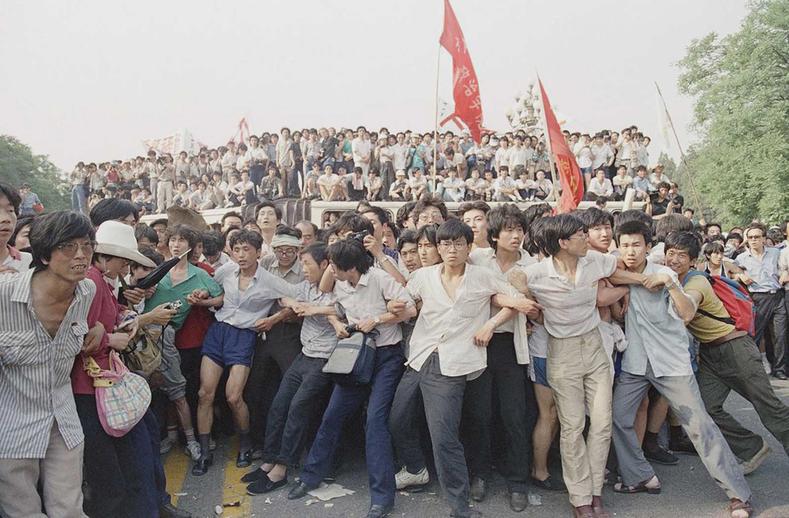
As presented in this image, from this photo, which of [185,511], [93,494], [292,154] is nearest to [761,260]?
[185,511]

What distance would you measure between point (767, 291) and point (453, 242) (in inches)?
233

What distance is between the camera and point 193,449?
4.46m

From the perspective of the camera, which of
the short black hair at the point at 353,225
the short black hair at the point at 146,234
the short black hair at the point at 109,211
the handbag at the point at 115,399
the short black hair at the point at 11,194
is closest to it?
the handbag at the point at 115,399

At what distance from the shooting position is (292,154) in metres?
15.9

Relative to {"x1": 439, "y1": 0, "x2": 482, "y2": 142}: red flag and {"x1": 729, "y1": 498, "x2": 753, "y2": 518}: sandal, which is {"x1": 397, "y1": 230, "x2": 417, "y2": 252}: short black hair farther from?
{"x1": 439, "y1": 0, "x2": 482, "y2": 142}: red flag

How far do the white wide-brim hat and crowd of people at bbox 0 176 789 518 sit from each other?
0.6 inches

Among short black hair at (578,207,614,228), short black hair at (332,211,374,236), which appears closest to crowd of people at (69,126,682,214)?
short black hair at (332,211,374,236)

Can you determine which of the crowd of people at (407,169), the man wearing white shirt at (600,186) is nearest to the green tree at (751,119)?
the crowd of people at (407,169)

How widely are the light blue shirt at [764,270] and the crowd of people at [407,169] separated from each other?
6605 millimetres

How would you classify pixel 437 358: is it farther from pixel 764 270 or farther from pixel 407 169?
pixel 407 169

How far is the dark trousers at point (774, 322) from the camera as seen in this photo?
7375 mm

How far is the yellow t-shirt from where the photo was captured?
396 cm

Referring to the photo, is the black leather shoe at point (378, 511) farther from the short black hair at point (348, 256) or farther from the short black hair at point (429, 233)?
the short black hair at point (429, 233)

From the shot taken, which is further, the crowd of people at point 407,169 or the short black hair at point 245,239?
the crowd of people at point 407,169
